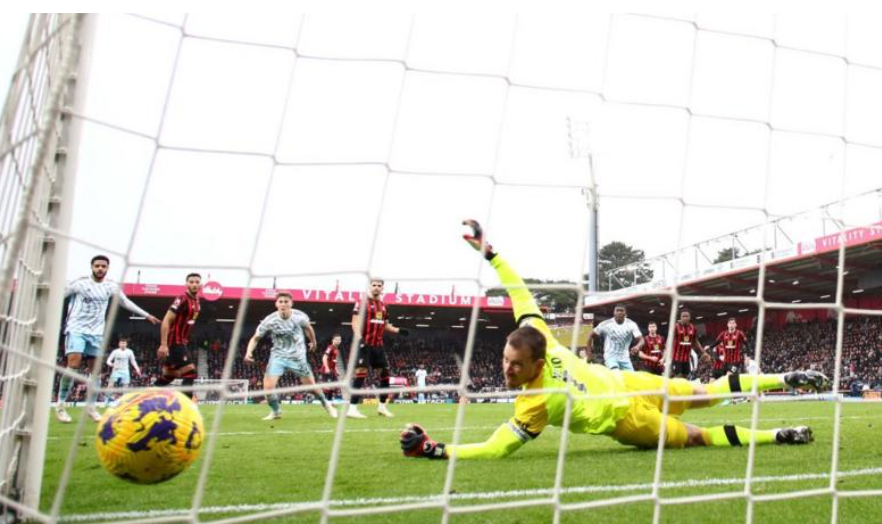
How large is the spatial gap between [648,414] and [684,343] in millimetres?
7382

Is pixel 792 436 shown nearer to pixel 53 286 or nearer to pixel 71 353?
pixel 53 286

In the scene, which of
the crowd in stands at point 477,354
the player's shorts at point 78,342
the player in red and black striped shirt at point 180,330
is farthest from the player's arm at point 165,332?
the crowd in stands at point 477,354

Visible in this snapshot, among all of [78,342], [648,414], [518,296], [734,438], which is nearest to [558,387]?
[518,296]

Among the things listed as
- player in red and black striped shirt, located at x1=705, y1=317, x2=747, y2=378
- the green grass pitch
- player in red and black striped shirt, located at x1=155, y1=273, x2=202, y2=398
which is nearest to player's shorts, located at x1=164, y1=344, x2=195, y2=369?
player in red and black striped shirt, located at x1=155, y1=273, x2=202, y2=398

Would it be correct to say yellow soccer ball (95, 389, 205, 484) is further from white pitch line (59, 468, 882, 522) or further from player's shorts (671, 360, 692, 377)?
player's shorts (671, 360, 692, 377)

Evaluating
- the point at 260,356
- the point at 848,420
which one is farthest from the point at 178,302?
the point at 260,356

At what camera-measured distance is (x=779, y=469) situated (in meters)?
3.76

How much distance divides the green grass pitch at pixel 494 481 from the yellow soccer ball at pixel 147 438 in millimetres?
214

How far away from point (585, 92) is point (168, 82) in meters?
1.65

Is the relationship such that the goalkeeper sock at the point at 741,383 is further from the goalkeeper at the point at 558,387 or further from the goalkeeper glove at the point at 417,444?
the goalkeeper glove at the point at 417,444

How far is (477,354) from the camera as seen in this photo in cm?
2192

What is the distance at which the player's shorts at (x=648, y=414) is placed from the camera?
13.9 feet

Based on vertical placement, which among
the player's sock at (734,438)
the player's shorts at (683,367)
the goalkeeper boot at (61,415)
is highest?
the player's shorts at (683,367)

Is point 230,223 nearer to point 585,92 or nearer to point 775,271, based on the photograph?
point 585,92
